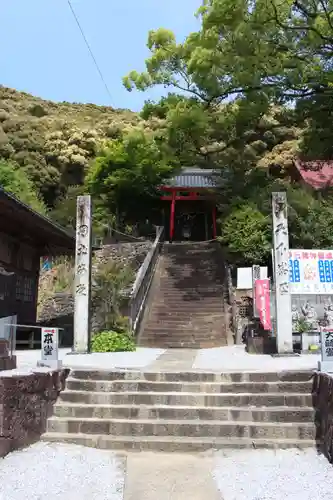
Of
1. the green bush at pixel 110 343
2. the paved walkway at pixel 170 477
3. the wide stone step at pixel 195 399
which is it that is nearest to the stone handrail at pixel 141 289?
the green bush at pixel 110 343

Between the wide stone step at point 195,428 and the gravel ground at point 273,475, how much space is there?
1.07 ft

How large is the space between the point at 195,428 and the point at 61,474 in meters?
1.85

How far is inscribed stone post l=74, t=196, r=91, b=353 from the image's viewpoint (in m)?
11.1

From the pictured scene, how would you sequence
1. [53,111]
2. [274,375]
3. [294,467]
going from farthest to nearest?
[53,111] < [274,375] < [294,467]

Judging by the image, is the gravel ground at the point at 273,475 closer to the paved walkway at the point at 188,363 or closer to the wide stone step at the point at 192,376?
the wide stone step at the point at 192,376

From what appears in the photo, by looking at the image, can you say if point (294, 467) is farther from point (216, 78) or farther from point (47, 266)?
point (47, 266)

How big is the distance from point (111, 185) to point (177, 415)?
21.8m

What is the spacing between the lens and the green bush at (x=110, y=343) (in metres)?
12.2

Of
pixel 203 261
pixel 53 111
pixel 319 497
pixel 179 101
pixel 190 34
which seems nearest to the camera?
pixel 319 497

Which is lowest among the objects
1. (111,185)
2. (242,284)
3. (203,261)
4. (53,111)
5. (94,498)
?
(94,498)

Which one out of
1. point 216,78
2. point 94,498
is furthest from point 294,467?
point 216,78

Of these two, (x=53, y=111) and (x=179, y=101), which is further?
(x=53, y=111)

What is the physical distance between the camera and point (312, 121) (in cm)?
1936

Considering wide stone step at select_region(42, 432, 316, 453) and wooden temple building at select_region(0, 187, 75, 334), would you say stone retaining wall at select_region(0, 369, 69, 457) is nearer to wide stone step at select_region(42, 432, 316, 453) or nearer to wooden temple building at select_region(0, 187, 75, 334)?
wide stone step at select_region(42, 432, 316, 453)
